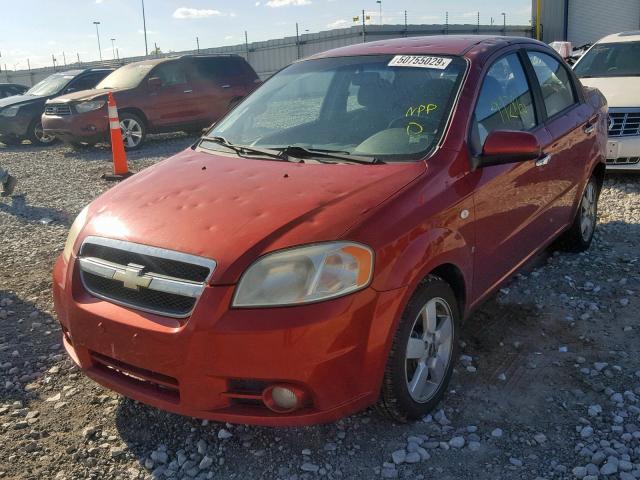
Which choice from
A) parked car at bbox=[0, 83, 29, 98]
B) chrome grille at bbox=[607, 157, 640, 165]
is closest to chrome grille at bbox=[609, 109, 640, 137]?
chrome grille at bbox=[607, 157, 640, 165]

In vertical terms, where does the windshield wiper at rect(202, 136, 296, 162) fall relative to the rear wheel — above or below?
above

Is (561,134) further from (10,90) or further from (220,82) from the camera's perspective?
(10,90)

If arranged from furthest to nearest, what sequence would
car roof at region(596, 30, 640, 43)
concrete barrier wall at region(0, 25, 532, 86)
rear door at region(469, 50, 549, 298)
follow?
concrete barrier wall at region(0, 25, 532, 86) < car roof at region(596, 30, 640, 43) < rear door at region(469, 50, 549, 298)

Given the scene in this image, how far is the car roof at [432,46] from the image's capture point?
3.63m

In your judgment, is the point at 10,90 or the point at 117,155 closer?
the point at 117,155

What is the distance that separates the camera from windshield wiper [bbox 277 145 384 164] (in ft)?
10.0

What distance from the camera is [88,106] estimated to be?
11.8 metres

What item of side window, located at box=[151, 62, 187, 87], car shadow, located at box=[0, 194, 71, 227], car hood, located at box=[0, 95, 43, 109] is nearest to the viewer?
car shadow, located at box=[0, 194, 71, 227]

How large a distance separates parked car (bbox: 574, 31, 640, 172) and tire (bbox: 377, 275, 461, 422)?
4.93 meters

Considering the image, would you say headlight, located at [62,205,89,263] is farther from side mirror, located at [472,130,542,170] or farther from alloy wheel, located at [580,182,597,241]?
alloy wheel, located at [580,182,597,241]

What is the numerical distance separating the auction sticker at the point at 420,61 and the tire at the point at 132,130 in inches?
366

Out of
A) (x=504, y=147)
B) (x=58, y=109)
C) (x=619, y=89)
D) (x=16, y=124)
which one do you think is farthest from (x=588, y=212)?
(x=16, y=124)

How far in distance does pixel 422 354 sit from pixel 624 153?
528 centimetres

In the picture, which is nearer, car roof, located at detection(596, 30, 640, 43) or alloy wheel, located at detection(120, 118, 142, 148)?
car roof, located at detection(596, 30, 640, 43)
